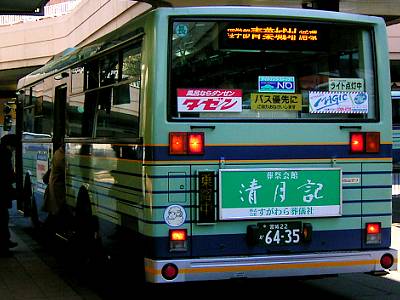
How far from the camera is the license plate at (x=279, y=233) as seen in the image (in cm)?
619

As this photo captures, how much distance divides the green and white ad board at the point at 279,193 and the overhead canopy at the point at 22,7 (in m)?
8.70

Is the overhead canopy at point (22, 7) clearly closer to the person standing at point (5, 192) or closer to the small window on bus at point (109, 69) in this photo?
the person standing at point (5, 192)

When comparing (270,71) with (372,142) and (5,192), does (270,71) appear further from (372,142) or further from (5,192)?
(5,192)

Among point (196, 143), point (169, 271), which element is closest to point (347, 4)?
point (196, 143)

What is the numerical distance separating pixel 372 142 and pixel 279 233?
4.36 feet

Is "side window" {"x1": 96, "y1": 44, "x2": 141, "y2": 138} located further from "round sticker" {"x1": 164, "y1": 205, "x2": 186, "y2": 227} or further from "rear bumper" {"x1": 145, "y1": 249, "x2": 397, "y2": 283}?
"rear bumper" {"x1": 145, "y1": 249, "x2": 397, "y2": 283}

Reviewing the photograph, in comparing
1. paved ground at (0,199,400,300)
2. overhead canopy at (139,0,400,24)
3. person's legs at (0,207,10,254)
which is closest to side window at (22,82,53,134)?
person's legs at (0,207,10,254)

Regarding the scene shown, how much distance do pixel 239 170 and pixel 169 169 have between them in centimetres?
66

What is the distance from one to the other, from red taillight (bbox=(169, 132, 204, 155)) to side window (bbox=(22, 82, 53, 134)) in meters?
5.07

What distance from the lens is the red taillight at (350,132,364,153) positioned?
6.47 meters

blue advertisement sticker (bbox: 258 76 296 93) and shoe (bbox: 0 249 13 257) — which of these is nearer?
blue advertisement sticker (bbox: 258 76 296 93)

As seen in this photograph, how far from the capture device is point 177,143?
19.6 ft

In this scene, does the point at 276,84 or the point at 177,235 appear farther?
the point at 276,84

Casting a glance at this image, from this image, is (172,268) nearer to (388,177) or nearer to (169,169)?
(169,169)
